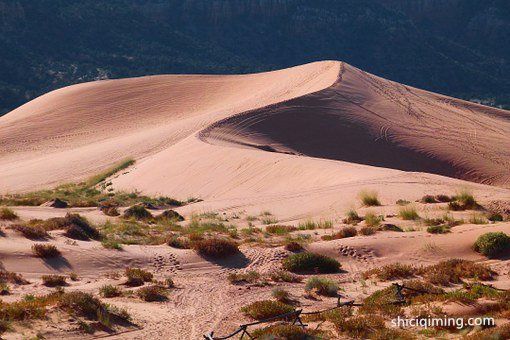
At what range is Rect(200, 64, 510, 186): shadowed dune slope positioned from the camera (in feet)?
123

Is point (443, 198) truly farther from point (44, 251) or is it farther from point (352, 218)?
point (44, 251)

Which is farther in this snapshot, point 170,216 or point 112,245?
point 170,216

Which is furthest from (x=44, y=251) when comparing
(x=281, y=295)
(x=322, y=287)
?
(x=322, y=287)

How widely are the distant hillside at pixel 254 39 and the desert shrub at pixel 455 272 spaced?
2867 inches

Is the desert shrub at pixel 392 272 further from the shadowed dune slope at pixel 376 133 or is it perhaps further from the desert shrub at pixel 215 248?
the shadowed dune slope at pixel 376 133

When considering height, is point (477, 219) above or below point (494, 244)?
below

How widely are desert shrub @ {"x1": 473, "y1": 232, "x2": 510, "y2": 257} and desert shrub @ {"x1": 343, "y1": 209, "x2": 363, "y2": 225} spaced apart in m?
4.37

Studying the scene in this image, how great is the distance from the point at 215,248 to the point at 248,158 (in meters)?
15.5

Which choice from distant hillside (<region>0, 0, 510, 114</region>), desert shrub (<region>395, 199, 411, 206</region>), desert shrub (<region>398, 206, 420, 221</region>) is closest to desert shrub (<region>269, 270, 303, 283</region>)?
desert shrub (<region>398, 206, 420, 221</region>)

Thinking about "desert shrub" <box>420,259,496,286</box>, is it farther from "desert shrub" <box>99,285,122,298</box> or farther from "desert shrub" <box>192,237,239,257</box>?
"desert shrub" <box>99,285,122,298</box>

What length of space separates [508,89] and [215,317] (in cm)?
9736

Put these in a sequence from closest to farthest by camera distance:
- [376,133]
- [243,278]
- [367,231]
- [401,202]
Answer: [243,278]
[367,231]
[401,202]
[376,133]

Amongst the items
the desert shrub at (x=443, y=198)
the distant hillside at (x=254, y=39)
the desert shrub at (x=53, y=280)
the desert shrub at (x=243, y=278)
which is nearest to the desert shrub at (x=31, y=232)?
the desert shrub at (x=53, y=280)

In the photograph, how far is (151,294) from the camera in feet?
43.8
